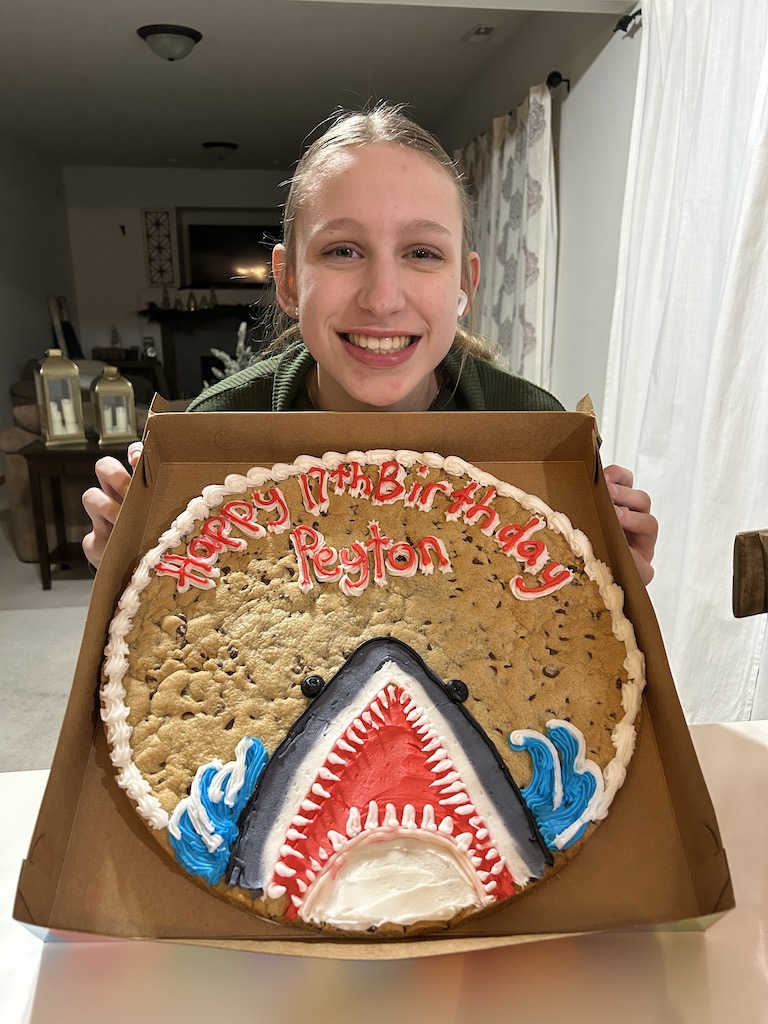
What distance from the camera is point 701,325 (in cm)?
177

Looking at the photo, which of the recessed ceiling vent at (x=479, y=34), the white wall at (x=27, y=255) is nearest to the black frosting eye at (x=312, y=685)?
the recessed ceiling vent at (x=479, y=34)

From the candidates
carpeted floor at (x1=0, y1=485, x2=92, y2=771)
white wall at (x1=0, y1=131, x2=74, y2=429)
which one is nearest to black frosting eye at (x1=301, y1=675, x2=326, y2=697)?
carpeted floor at (x1=0, y1=485, x2=92, y2=771)

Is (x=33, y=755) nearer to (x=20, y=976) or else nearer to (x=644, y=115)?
(x=20, y=976)

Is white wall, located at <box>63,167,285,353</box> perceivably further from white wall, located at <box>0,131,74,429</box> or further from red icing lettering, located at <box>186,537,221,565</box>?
red icing lettering, located at <box>186,537,221,565</box>

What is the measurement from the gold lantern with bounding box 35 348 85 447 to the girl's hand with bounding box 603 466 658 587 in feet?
10.0

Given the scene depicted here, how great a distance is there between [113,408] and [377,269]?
2.82 metres

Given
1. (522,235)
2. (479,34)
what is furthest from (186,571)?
(479,34)

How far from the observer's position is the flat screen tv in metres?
8.16

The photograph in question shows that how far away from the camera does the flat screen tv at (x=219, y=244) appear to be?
816 centimetres

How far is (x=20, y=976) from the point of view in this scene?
46cm

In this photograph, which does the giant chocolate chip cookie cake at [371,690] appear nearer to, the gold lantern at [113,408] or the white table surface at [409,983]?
the white table surface at [409,983]

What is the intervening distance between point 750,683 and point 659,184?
134 cm

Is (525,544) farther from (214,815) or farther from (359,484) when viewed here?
(214,815)

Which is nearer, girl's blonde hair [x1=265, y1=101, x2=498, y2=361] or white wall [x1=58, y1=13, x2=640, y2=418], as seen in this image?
girl's blonde hair [x1=265, y1=101, x2=498, y2=361]
